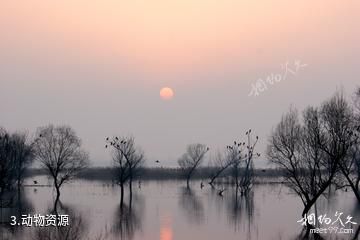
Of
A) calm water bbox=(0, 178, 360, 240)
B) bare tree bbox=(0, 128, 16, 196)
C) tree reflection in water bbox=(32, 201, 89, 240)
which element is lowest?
calm water bbox=(0, 178, 360, 240)

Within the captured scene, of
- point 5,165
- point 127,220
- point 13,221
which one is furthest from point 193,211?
point 5,165

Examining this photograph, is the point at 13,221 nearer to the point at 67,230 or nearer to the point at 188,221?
the point at 188,221

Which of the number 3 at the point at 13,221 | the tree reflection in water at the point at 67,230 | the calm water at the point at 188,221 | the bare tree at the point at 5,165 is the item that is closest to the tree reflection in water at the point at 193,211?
the calm water at the point at 188,221

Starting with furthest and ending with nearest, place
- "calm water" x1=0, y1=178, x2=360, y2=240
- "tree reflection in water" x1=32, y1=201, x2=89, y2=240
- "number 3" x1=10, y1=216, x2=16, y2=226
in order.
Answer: "number 3" x1=10, y1=216, x2=16, y2=226 < "calm water" x1=0, y1=178, x2=360, y2=240 < "tree reflection in water" x1=32, y1=201, x2=89, y2=240

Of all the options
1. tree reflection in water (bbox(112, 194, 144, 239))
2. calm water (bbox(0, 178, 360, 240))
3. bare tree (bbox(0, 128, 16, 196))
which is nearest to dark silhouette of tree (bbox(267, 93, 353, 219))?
calm water (bbox(0, 178, 360, 240))

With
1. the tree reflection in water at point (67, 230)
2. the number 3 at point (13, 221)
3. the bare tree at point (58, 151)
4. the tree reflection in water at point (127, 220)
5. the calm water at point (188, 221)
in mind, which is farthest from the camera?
the bare tree at point (58, 151)

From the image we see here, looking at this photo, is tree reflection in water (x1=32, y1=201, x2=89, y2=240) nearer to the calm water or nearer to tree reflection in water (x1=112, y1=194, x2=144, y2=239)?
the calm water

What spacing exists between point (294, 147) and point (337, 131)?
415cm

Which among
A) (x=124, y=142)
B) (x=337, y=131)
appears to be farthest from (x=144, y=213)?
(x=124, y=142)

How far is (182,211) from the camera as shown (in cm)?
3881

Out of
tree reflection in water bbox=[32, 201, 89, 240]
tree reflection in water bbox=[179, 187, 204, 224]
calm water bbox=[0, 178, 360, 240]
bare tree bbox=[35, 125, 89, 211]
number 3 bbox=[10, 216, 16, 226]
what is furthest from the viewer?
bare tree bbox=[35, 125, 89, 211]

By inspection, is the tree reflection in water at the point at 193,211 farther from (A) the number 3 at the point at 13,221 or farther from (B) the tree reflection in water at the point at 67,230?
(A) the number 3 at the point at 13,221

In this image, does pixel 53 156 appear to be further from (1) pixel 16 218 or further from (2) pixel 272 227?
(2) pixel 272 227

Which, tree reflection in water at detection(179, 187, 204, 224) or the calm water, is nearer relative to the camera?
the calm water
